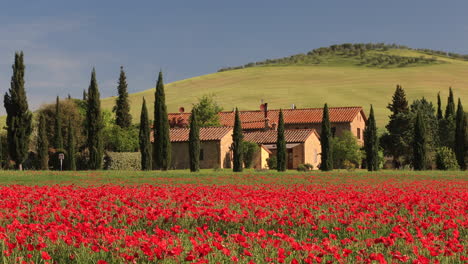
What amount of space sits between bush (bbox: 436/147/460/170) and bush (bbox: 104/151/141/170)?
3324 centimetres

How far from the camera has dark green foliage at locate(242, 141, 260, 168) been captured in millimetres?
66562

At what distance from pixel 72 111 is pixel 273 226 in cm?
7636

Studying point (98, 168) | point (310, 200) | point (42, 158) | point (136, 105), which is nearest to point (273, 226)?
point (310, 200)

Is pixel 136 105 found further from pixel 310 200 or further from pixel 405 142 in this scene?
pixel 310 200

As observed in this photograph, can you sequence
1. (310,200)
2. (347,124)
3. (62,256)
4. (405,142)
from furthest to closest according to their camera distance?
(347,124) → (405,142) → (310,200) → (62,256)

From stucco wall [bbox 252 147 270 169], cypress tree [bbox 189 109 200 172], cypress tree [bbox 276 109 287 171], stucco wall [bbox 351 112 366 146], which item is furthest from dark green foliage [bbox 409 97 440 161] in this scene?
cypress tree [bbox 189 109 200 172]

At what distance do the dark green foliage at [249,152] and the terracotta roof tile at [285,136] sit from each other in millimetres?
5129

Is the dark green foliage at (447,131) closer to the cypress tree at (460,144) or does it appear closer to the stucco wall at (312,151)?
the cypress tree at (460,144)

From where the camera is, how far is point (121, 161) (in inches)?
2537

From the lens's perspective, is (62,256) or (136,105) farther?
(136,105)

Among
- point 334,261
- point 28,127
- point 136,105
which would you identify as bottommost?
point 334,261

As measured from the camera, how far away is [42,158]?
6266 centimetres

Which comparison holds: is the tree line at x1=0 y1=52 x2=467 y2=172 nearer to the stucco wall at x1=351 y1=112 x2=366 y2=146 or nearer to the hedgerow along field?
the stucco wall at x1=351 y1=112 x2=366 y2=146

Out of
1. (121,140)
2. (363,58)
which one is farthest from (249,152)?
(363,58)
